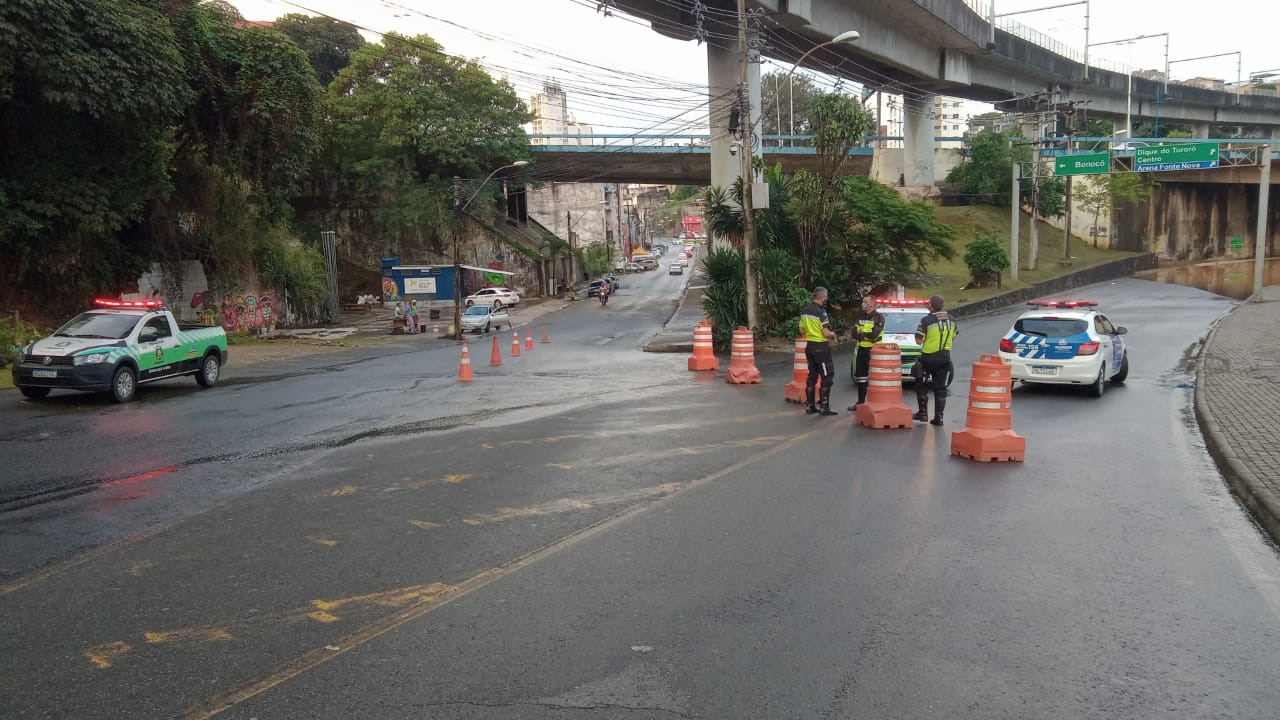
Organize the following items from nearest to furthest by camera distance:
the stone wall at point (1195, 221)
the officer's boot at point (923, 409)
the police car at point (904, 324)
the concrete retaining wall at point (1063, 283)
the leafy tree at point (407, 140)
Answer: the officer's boot at point (923, 409), the police car at point (904, 324), the concrete retaining wall at point (1063, 283), the leafy tree at point (407, 140), the stone wall at point (1195, 221)

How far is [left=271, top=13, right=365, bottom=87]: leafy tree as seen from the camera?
67.4 m

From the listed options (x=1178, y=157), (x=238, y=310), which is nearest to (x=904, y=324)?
(x=238, y=310)

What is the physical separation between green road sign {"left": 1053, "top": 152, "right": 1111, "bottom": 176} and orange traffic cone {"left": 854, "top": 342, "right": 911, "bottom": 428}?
39.9 m

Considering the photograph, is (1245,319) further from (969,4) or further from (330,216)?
(330,216)

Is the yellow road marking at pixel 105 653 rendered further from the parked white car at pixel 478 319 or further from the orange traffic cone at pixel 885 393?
the parked white car at pixel 478 319

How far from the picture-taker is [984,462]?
9.96m

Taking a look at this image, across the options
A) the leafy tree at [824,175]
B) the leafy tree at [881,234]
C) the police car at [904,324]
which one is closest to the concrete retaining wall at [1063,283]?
the leafy tree at [881,234]

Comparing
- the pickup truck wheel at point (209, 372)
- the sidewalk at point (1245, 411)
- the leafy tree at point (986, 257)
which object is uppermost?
the leafy tree at point (986, 257)

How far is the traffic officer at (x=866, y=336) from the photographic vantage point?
43.9ft

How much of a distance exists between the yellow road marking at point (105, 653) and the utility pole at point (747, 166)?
68.4 feet

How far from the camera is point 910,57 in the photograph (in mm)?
45156

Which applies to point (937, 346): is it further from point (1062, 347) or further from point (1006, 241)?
point (1006, 241)

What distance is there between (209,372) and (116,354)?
315cm

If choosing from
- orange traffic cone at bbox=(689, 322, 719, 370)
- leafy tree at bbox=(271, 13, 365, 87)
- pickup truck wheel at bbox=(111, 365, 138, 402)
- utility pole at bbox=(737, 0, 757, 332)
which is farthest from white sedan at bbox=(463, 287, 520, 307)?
pickup truck wheel at bbox=(111, 365, 138, 402)
